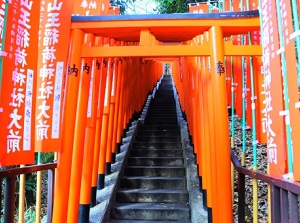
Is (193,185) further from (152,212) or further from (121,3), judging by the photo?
(121,3)

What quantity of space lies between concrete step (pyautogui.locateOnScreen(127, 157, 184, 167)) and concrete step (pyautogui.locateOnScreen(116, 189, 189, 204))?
110 cm

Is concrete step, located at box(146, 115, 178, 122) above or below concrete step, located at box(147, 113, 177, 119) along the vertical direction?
below

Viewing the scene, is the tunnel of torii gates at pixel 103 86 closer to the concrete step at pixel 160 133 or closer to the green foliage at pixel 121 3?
the concrete step at pixel 160 133

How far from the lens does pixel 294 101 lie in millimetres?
2258

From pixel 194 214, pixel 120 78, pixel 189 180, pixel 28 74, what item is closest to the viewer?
pixel 28 74

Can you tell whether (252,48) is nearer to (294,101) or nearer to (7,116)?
(294,101)

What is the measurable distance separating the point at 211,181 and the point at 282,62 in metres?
2.31

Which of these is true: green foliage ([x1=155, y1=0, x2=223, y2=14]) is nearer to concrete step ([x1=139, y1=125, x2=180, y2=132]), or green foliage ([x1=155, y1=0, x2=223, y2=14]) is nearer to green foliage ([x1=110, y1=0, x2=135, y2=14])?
green foliage ([x1=110, y1=0, x2=135, y2=14])

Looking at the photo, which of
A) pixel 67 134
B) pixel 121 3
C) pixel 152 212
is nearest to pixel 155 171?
pixel 152 212

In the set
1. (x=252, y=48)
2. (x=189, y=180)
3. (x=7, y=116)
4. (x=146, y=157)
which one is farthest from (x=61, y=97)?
(x=146, y=157)

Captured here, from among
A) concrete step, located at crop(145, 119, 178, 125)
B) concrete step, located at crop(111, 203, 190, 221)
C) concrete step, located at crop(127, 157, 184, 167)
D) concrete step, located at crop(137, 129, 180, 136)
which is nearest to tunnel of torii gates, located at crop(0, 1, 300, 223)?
concrete step, located at crop(111, 203, 190, 221)

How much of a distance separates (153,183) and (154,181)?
0.15ft

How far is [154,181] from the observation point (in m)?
6.70

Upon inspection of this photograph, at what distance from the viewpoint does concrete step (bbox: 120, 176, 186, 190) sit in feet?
21.7
